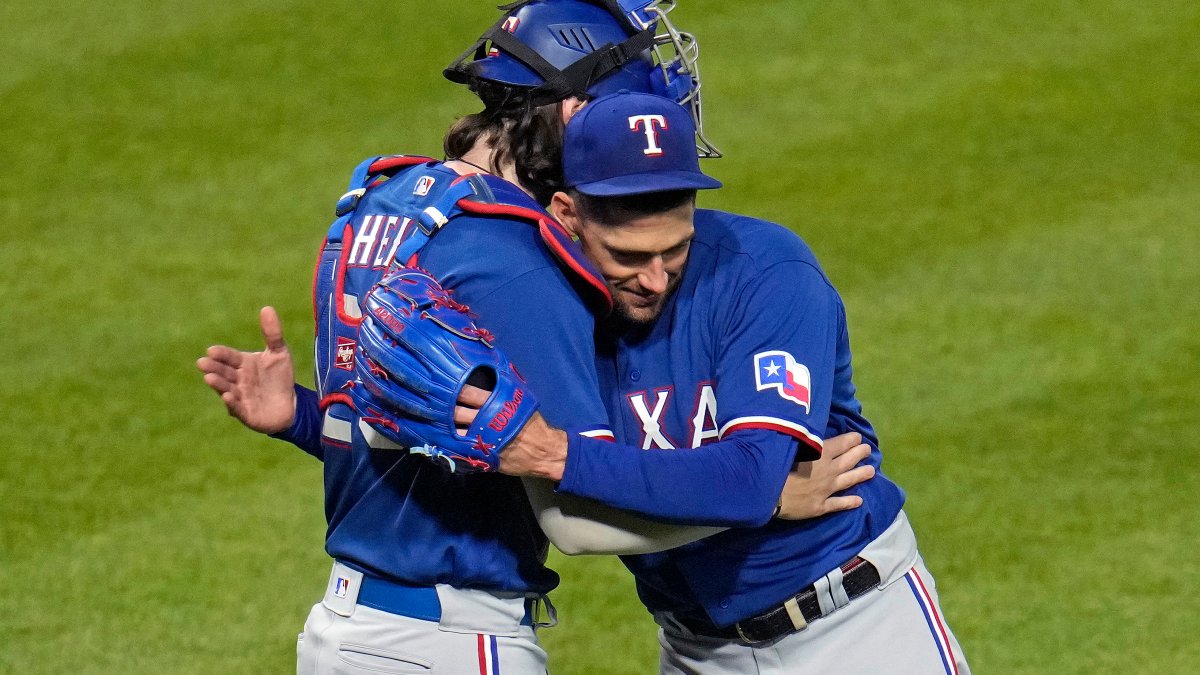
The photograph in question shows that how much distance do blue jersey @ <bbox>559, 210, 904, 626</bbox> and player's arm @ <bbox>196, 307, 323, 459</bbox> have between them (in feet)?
2.94

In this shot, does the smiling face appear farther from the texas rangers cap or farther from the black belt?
the black belt

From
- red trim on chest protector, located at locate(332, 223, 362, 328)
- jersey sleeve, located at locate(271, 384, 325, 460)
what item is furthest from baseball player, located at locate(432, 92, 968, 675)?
jersey sleeve, located at locate(271, 384, 325, 460)

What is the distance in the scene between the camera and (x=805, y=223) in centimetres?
878

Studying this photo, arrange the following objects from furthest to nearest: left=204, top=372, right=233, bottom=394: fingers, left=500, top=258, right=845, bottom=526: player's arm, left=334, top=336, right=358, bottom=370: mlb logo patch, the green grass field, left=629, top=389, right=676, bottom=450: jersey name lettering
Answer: the green grass field → left=204, top=372, right=233, bottom=394: fingers → left=629, top=389, right=676, bottom=450: jersey name lettering → left=334, top=336, right=358, bottom=370: mlb logo patch → left=500, top=258, right=845, bottom=526: player's arm

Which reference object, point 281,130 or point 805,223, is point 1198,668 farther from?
point 281,130

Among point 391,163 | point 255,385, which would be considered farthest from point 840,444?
point 255,385

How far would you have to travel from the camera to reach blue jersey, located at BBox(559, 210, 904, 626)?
3061 mm

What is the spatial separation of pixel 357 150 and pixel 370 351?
7.01 metres

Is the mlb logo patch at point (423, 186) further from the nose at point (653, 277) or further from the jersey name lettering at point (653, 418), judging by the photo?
the jersey name lettering at point (653, 418)

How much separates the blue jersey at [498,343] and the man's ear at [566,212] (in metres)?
0.17

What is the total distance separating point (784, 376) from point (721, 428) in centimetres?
17

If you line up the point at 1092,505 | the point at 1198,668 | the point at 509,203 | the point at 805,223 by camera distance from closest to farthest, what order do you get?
the point at 509,203 < the point at 1198,668 < the point at 1092,505 < the point at 805,223

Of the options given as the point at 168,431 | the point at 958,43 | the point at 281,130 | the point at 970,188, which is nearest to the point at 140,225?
the point at 281,130

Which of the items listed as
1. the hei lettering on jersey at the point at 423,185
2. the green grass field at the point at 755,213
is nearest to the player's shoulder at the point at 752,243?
the hei lettering on jersey at the point at 423,185
